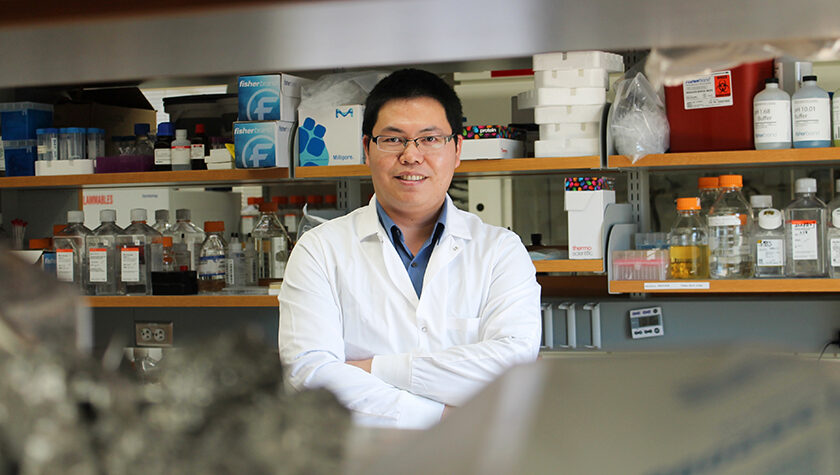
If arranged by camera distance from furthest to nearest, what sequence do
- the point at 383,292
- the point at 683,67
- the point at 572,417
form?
the point at 383,292 < the point at 683,67 < the point at 572,417

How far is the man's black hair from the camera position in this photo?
1.89 m

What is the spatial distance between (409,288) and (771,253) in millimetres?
1298

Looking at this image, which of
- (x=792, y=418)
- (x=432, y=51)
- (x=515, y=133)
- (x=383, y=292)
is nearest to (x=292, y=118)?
(x=515, y=133)

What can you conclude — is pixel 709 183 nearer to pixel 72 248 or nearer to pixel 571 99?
pixel 571 99

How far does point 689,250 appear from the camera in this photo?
2.56 metres

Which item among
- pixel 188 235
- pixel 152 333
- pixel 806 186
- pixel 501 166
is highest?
pixel 501 166

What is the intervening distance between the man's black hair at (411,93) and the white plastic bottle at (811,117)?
45.3 inches

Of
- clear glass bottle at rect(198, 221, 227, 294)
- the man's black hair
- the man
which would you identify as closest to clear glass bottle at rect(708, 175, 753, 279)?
the man

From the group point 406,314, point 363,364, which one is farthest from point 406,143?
point 363,364

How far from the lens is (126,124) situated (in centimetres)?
346

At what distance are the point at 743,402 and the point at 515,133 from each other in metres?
2.45

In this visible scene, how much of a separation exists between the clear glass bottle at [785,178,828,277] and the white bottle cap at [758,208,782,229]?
4 cm

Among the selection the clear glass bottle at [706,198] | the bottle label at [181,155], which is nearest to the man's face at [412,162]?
the clear glass bottle at [706,198]

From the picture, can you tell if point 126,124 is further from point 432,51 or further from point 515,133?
point 432,51
